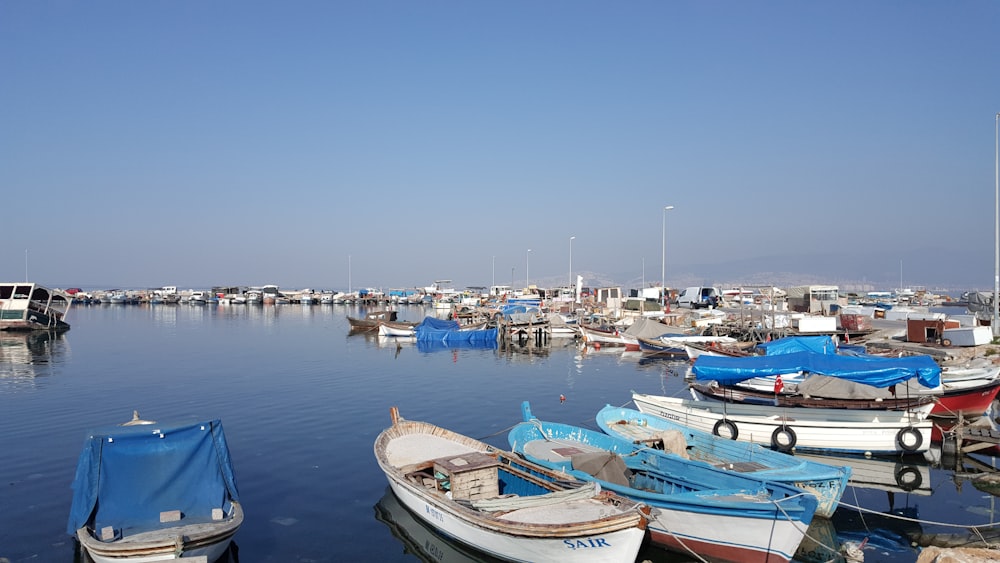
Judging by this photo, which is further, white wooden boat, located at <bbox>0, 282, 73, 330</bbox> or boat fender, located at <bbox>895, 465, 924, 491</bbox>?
white wooden boat, located at <bbox>0, 282, 73, 330</bbox>

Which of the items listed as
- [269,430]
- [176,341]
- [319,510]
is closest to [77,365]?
[176,341]

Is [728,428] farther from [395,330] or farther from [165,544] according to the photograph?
[395,330]

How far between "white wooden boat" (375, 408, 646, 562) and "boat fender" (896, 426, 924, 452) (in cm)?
1215

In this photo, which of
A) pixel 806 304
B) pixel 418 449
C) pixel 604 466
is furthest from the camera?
pixel 806 304

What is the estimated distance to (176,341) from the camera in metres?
59.7

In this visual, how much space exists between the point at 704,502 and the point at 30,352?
54.8 meters

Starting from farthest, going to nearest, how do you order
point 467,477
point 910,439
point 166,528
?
1. point 910,439
2. point 467,477
3. point 166,528

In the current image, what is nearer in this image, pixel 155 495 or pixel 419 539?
pixel 155 495

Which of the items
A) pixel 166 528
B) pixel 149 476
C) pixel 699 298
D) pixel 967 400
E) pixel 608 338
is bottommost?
pixel 608 338

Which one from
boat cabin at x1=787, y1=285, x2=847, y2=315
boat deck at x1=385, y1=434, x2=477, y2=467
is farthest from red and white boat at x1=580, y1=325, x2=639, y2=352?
boat deck at x1=385, y1=434, x2=477, y2=467

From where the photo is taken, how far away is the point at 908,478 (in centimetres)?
1789

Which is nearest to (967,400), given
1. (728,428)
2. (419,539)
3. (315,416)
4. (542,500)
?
(728,428)

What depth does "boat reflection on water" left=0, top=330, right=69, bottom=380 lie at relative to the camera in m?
39.1

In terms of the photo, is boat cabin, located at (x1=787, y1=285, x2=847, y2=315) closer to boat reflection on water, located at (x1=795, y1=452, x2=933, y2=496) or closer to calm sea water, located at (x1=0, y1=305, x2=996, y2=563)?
calm sea water, located at (x1=0, y1=305, x2=996, y2=563)
